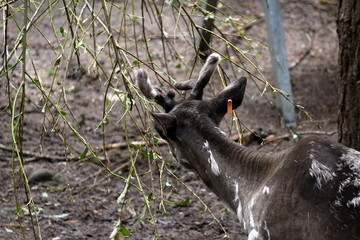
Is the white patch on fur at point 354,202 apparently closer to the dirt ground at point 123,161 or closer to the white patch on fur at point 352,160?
the white patch on fur at point 352,160

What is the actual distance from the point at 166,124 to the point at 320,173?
3.15 ft

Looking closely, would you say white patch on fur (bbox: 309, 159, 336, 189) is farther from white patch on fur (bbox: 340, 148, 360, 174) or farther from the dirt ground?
the dirt ground

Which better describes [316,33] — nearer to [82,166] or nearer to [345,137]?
[82,166]

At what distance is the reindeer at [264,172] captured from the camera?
3.71 meters

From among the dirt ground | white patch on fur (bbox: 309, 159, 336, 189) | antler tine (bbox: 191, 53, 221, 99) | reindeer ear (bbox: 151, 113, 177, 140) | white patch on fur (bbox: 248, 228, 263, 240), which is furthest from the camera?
the dirt ground

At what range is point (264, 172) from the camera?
419 centimetres

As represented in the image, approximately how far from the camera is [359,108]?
4809 millimetres

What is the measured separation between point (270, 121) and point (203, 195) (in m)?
1.78

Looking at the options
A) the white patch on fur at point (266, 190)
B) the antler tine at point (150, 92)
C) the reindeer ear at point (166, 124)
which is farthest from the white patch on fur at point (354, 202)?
the antler tine at point (150, 92)

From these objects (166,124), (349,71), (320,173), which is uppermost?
(349,71)

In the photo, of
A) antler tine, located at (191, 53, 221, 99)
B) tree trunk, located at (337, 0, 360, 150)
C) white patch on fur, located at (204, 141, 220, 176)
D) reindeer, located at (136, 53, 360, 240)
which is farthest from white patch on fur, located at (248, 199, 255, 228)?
tree trunk, located at (337, 0, 360, 150)

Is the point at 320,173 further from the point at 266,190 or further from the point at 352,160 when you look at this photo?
the point at 266,190

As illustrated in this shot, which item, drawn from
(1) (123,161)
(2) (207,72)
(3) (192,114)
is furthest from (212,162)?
(1) (123,161)

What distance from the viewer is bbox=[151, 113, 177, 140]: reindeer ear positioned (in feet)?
13.6
